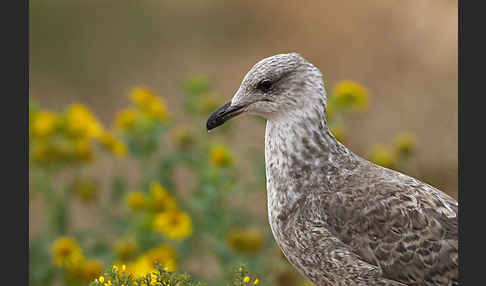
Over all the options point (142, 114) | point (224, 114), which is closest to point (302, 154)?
point (224, 114)

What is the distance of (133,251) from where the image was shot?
4414mm

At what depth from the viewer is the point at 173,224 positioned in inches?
175

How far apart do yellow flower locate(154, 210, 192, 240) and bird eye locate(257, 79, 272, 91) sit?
165 cm

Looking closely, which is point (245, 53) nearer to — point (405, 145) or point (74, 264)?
point (405, 145)

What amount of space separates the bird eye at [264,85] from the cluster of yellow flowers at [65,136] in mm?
1994

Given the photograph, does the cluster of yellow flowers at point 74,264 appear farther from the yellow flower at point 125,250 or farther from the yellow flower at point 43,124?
the yellow flower at point 43,124

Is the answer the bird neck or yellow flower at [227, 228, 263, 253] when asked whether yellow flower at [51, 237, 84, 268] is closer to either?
yellow flower at [227, 228, 263, 253]

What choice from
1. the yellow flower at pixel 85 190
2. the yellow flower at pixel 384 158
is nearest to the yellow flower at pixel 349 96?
the yellow flower at pixel 384 158

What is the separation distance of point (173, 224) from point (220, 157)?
1.68ft

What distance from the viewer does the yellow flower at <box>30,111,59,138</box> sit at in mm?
4703

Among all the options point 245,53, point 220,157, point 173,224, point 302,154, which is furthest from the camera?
point 245,53

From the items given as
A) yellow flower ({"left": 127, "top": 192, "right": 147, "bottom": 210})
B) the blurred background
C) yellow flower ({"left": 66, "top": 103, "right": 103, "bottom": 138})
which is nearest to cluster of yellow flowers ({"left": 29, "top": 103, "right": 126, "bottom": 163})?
yellow flower ({"left": 66, "top": 103, "right": 103, "bottom": 138})

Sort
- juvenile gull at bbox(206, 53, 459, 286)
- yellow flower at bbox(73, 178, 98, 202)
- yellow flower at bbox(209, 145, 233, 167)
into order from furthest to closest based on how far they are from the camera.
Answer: yellow flower at bbox(73, 178, 98, 202), yellow flower at bbox(209, 145, 233, 167), juvenile gull at bbox(206, 53, 459, 286)

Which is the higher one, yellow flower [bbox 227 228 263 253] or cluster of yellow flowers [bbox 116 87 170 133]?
cluster of yellow flowers [bbox 116 87 170 133]
